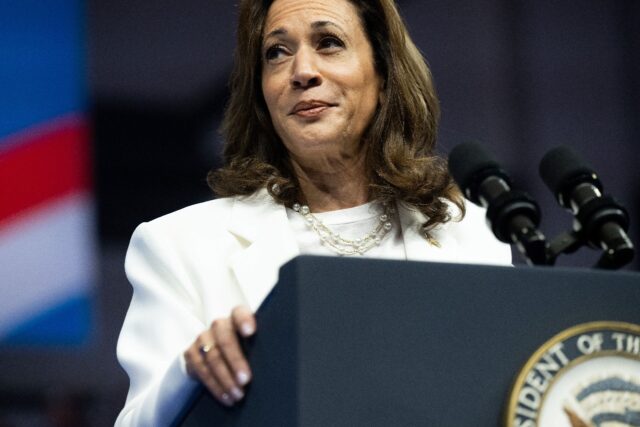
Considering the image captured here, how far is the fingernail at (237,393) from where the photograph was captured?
1.08 metres

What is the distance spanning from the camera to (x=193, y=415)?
3.93 ft

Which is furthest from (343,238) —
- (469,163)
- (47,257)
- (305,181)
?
(47,257)

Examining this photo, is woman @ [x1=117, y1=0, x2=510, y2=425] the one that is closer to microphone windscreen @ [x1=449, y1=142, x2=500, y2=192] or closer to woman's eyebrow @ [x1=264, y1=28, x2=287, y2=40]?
woman's eyebrow @ [x1=264, y1=28, x2=287, y2=40]

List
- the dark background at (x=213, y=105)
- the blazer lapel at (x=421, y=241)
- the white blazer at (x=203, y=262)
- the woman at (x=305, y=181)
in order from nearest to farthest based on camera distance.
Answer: the white blazer at (x=203, y=262) → the woman at (x=305, y=181) → the blazer lapel at (x=421, y=241) → the dark background at (x=213, y=105)

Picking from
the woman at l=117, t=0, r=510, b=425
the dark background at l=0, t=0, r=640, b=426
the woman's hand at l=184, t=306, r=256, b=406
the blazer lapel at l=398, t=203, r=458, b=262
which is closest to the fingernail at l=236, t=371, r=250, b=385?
the woman's hand at l=184, t=306, r=256, b=406

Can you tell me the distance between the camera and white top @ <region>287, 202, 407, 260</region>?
1846mm

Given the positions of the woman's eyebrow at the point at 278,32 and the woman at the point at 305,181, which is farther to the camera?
the woman's eyebrow at the point at 278,32

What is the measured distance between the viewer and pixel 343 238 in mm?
1872

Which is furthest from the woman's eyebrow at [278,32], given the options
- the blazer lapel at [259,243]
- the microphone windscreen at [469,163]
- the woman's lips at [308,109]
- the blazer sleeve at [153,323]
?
the microphone windscreen at [469,163]

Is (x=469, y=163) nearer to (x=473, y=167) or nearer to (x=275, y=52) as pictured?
(x=473, y=167)

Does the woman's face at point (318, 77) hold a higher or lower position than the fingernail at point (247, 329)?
higher

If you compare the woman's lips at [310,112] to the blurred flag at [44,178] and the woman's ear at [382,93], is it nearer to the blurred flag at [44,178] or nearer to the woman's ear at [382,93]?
the woman's ear at [382,93]

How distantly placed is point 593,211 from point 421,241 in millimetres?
760

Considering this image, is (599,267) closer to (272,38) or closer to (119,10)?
(272,38)
